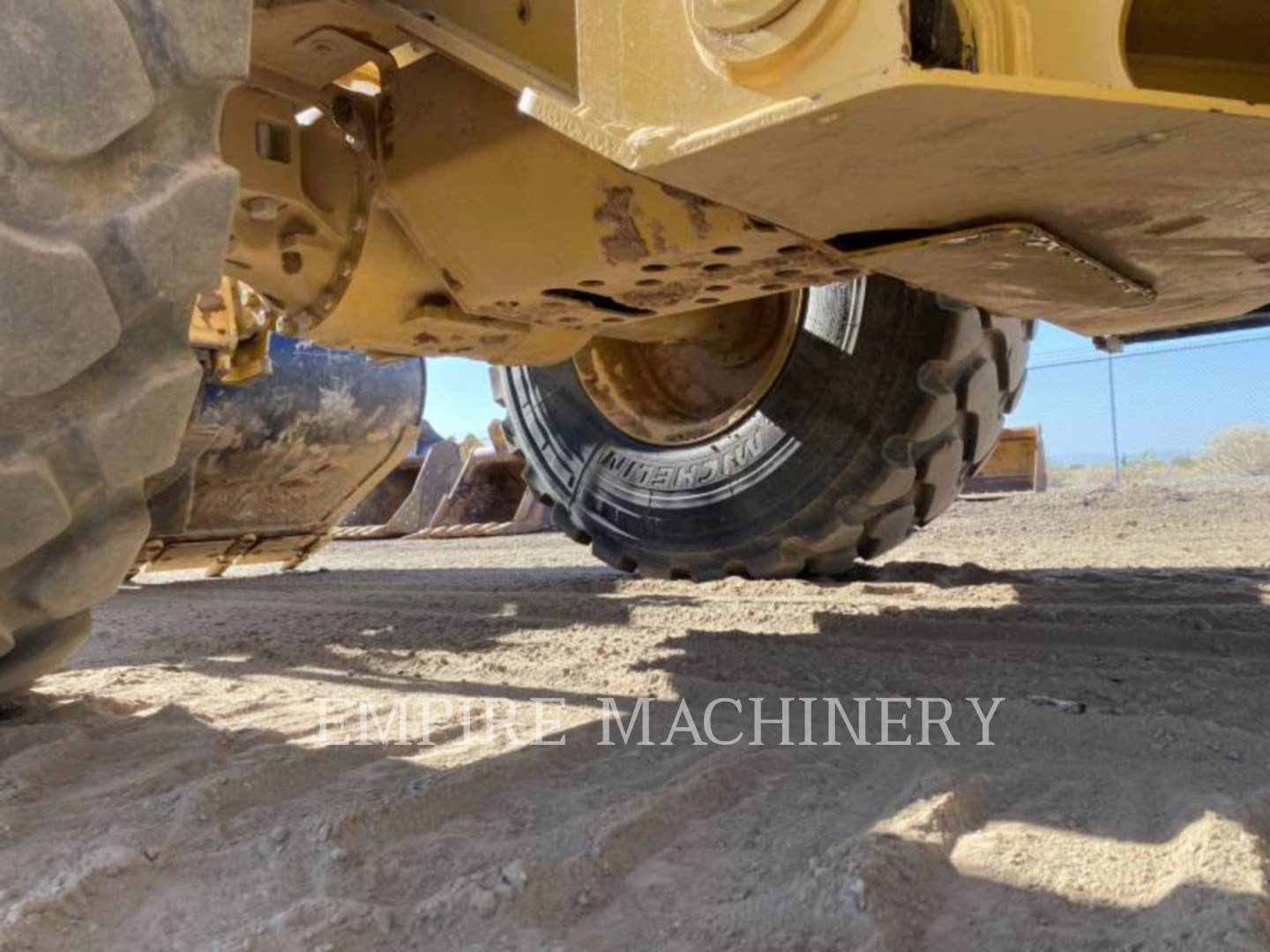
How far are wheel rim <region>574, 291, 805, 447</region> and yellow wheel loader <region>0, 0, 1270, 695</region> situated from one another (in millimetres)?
849

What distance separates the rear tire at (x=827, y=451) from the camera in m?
3.07

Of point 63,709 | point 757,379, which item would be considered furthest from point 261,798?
point 757,379

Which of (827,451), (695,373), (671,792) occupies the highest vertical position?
(695,373)

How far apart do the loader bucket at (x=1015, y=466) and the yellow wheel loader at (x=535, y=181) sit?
705cm

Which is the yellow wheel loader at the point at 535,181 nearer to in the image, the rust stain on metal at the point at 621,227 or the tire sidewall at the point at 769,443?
the rust stain on metal at the point at 621,227

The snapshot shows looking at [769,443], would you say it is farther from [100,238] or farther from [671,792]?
[100,238]

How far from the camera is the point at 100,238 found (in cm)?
129

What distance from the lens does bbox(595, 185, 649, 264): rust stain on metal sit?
1906mm

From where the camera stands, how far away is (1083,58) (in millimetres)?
1151

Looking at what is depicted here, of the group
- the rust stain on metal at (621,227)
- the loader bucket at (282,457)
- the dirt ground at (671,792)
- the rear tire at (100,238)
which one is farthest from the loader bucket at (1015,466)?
the rear tire at (100,238)

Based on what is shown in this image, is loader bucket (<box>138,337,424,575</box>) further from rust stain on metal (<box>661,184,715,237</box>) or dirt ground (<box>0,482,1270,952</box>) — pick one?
rust stain on metal (<box>661,184,715,237</box>)

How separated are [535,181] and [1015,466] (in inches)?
313

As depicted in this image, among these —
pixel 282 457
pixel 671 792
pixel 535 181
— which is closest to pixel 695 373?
pixel 535 181

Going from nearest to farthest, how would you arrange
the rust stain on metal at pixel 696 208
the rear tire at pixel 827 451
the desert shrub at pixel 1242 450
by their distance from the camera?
1. the rust stain on metal at pixel 696 208
2. the rear tire at pixel 827 451
3. the desert shrub at pixel 1242 450
